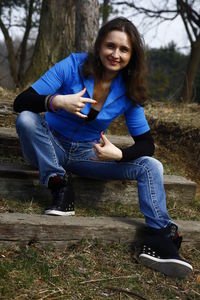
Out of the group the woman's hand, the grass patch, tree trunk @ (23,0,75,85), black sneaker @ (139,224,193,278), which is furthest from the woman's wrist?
tree trunk @ (23,0,75,85)

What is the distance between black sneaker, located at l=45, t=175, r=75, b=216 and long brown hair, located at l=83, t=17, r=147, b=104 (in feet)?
2.29

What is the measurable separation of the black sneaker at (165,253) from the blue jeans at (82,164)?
0.06m

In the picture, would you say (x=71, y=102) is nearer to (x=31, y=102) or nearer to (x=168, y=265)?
(x=31, y=102)

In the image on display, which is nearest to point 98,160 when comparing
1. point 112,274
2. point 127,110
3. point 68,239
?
point 127,110

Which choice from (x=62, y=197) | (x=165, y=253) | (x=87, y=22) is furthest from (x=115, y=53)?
Answer: (x=87, y=22)

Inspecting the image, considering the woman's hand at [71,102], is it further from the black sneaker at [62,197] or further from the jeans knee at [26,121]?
the black sneaker at [62,197]

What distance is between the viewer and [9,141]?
3.39 m

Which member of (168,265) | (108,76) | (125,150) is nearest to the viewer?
(168,265)

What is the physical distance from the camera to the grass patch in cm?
201

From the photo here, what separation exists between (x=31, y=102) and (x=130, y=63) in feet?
2.36

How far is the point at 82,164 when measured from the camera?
112 inches

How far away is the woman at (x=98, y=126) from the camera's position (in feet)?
8.10

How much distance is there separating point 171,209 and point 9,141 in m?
1.39

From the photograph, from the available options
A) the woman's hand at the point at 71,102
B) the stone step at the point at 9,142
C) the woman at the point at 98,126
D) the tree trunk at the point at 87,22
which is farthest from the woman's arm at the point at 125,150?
the tree trunk at the point at 87,22
